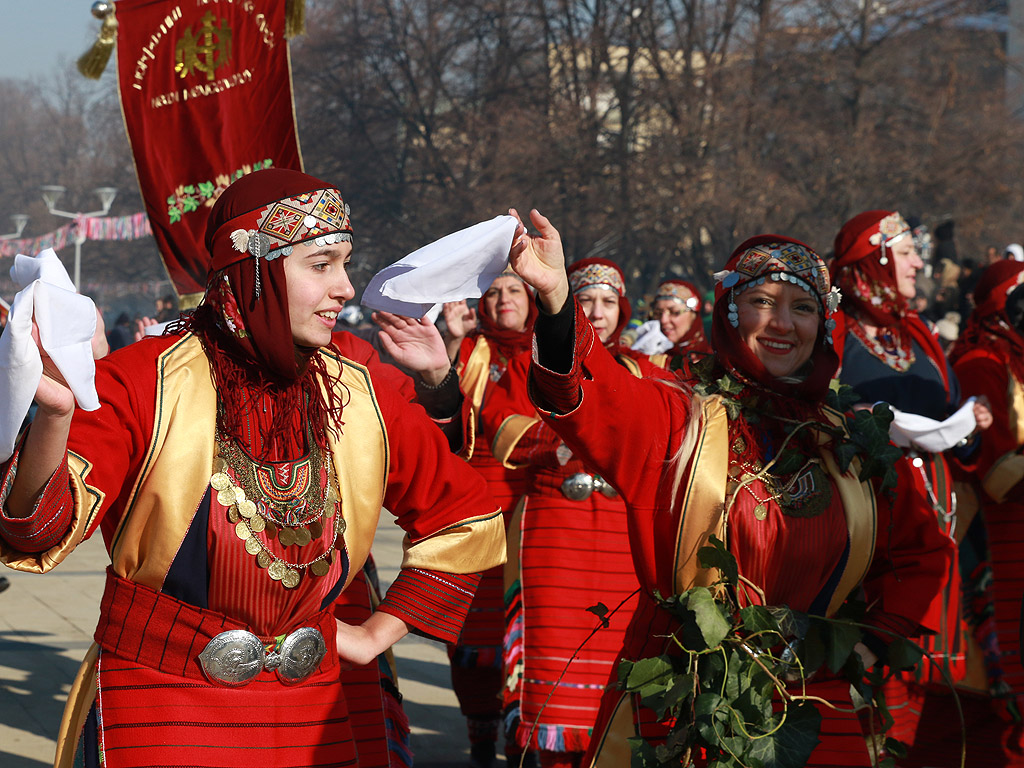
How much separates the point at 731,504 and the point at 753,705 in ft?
1.54

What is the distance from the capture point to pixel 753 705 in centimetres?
274

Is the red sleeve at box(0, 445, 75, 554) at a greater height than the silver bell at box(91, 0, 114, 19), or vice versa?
the silver bell at box(91, 0, 114, 19)

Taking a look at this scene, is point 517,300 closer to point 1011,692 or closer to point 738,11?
point 1011,692

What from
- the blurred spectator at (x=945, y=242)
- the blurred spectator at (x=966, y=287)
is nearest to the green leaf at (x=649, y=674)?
the blurred spectator at (x=966, y=287)

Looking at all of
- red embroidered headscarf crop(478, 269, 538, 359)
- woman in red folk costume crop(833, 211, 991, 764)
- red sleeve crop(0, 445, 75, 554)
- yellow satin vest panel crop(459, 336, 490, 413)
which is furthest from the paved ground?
red sleeve crop(0, 445, 75, 554)

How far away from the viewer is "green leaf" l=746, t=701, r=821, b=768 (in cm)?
269

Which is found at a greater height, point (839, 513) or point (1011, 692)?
point (839, 513)

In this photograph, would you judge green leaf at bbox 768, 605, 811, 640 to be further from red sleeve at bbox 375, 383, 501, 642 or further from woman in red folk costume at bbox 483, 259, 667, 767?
woman in red folk costume at bbox 483, 259, 667, 767

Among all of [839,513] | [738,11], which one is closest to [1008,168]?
[738,11]

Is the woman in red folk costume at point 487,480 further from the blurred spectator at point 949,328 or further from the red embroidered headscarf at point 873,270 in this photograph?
the blurred spectator at point 949,328

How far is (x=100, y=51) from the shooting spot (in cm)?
533

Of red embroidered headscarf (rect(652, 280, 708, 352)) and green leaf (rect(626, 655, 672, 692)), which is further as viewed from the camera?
red embroidered headscarf (rect(652, 280, 708, 352))

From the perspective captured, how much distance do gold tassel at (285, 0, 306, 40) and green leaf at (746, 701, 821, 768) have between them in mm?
3738

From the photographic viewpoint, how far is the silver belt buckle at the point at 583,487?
5016mm
